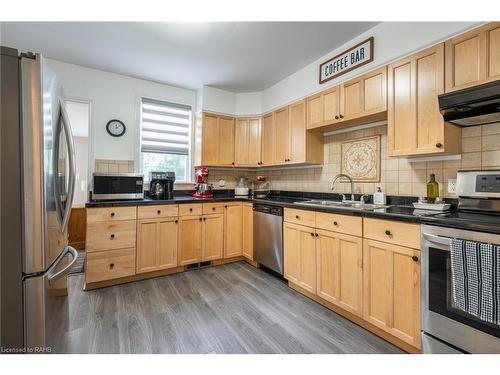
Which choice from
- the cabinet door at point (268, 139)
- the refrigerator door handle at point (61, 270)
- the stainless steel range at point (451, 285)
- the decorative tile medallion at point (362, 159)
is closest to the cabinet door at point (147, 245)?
the refrigerator door handle at point (61, 270)

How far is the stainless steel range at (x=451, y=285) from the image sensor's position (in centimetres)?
119

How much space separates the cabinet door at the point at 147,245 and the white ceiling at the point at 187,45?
1.90 metres

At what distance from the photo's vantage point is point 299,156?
2877 millimetres

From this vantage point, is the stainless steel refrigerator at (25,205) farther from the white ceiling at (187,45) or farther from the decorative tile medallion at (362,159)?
the decorative tile medallion at (362,159)

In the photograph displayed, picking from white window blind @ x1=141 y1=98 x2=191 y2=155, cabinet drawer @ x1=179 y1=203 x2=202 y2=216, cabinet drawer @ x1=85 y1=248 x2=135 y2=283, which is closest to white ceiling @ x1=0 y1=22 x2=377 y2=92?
white window blind @ x1=141 y1=98 x2=191 y2=155

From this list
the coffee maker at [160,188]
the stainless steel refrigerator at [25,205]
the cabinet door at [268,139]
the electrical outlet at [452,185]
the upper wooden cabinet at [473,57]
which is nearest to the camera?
the stainless steel refrigerator at [25,205]

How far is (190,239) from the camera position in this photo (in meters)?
2.94

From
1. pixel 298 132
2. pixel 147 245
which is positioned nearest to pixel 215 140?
pixel 298 132

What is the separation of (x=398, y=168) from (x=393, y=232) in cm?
86

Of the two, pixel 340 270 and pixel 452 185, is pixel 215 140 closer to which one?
pixel 340 270

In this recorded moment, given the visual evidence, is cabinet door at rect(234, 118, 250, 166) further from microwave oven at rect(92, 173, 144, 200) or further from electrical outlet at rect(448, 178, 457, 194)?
electrical outlet at rect(448, 178, 457, 194)
